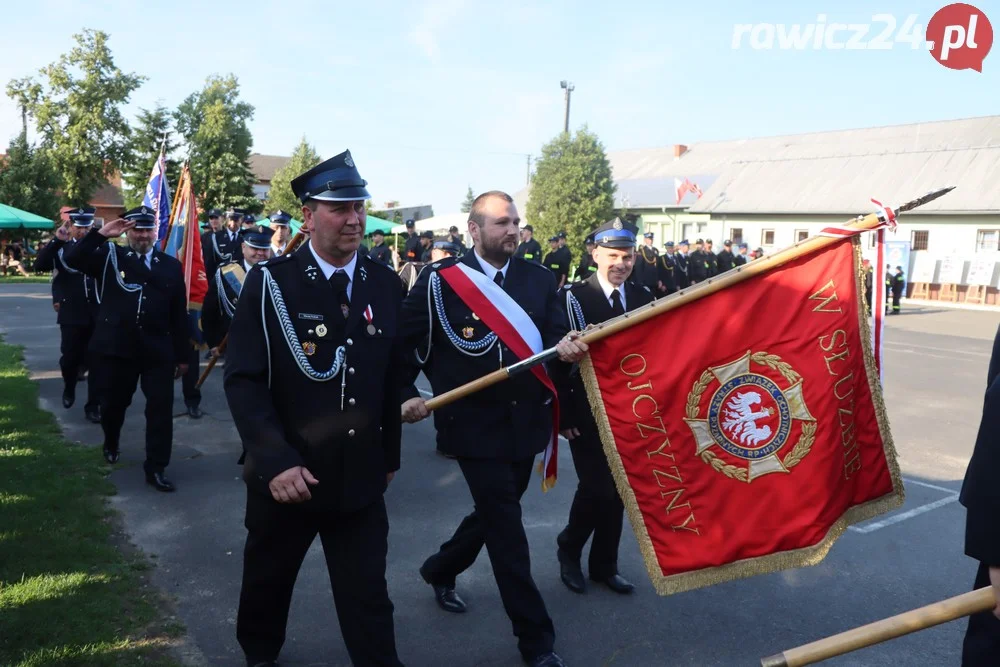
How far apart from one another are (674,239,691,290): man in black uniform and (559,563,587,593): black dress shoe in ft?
58.9

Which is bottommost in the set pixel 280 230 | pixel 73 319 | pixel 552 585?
pixel 552 585

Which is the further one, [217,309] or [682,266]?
[682,266]

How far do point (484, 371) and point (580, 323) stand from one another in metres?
0.84

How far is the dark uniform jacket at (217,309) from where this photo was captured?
7453 mm

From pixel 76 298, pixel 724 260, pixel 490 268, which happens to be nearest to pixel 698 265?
pixel 724 260

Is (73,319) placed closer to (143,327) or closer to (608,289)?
(143,327)

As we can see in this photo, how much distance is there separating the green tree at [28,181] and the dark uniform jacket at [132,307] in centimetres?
3696

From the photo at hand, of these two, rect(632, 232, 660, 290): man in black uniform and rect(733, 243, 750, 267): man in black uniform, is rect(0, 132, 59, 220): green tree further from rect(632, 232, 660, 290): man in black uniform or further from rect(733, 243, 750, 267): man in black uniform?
rect(733, 243, 750, 267): man in black uniform

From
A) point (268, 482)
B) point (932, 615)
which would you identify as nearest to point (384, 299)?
point (268, 482)

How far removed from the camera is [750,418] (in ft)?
12.4

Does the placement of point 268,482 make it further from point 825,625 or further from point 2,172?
point 2,172

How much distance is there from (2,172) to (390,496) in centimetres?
4047

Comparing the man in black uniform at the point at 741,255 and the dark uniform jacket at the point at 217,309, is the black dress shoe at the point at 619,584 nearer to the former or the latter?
the dark uniform jacket at the point at 217,309

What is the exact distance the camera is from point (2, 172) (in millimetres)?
38938
